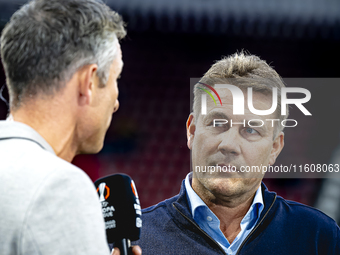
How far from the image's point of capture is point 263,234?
1001 mm

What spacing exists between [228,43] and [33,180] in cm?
294

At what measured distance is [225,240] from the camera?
3.34ft

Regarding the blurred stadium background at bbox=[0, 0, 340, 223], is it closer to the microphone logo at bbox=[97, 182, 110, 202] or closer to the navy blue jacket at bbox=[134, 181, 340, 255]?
the navy blue jacket at bbox=[134, 181, 340, 255]

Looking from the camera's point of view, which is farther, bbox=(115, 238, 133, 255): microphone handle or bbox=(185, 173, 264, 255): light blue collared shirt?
bbox=(185, 173, 264, 255): light blue collared shirt

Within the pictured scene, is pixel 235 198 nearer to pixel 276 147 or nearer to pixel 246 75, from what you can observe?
pixel 276 147

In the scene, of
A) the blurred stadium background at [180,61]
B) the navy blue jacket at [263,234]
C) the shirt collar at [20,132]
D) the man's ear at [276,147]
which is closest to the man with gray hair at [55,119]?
the shirt collar at [20,132]

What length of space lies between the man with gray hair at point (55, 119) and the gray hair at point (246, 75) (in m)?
0.44

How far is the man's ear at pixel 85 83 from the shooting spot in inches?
24.3

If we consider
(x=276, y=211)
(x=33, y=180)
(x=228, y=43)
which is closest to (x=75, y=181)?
(x=33, y=180)

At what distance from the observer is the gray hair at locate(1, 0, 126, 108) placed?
0.60m

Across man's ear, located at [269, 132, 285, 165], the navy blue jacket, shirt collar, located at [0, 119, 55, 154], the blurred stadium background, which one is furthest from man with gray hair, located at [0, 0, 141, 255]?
the blurred stadium background

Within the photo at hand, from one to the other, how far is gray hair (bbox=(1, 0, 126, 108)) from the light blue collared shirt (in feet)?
1.81

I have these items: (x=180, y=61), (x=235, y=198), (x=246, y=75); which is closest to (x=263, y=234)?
(x=235, y=198)

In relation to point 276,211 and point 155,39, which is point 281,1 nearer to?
point 155,39
